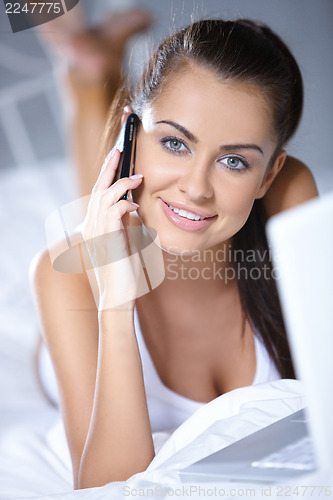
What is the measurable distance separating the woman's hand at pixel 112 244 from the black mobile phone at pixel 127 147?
0.02m

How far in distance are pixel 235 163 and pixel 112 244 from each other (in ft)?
0.85

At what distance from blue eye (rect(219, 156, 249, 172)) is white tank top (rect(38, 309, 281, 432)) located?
1.21 ft

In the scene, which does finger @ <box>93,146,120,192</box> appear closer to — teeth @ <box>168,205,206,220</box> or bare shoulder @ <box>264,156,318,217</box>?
teeth @ <box>168,205,206,220</box>

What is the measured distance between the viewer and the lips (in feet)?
3.39

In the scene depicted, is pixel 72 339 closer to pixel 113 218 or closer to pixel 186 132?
pixel 113 218

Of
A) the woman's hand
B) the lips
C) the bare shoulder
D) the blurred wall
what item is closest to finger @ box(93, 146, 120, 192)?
the woman's hand

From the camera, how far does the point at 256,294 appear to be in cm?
126

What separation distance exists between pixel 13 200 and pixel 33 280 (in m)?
0.95

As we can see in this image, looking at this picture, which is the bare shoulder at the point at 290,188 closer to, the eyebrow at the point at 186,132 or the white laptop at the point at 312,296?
the eyebrow at the point at 186,132

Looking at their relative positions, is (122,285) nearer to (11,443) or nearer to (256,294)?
(256,294)

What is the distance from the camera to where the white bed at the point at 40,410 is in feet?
2.33

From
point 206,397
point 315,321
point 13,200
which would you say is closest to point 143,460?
point 206,397

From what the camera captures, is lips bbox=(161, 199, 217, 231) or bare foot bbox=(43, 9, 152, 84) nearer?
lips bbox=(161, 199, 217, 231)

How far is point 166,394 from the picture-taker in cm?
119
